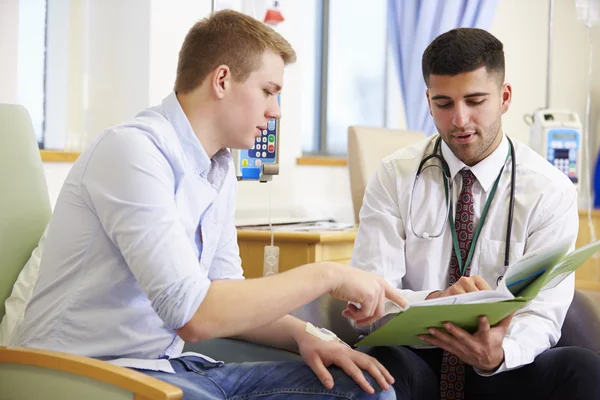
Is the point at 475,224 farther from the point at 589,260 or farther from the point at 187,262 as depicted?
the point at 589,260

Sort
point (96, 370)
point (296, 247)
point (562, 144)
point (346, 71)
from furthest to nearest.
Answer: point (346, 71) < point (562, 144) < point (296, 247) < point (96, 370)

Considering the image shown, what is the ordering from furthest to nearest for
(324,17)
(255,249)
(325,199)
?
(324,17)
(325,199)
(255,249)

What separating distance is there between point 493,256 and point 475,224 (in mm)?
87

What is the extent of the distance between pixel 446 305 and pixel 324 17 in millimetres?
2917

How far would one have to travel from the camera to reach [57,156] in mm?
2422

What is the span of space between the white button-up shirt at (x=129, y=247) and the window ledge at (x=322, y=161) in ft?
6.54

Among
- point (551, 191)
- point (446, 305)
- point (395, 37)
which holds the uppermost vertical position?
point (395, 37)

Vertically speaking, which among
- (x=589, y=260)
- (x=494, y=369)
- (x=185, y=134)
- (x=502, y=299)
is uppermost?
(x=185, y=134)

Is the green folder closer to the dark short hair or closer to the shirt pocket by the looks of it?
the shirt pocket

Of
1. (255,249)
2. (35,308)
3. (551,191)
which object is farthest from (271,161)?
(35,308)

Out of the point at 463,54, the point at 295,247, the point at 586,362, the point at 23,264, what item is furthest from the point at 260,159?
the point at 586,362

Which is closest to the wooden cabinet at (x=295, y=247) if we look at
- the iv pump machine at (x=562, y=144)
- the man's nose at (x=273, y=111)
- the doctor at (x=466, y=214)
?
the doctor at (x=466, y=214)

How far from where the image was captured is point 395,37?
12.4 feet

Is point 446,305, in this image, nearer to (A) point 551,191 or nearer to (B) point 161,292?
(B) point 161,292
